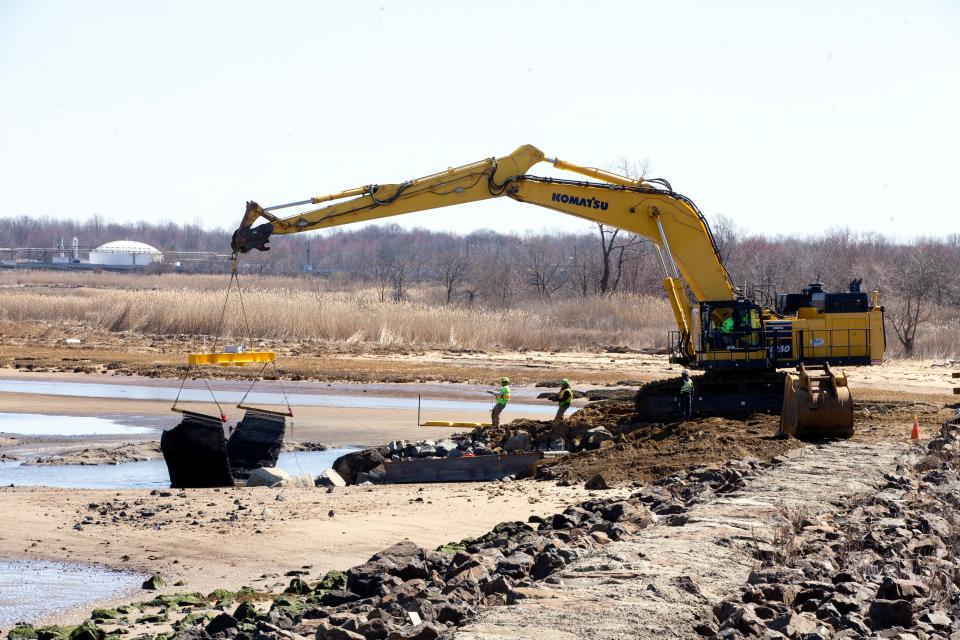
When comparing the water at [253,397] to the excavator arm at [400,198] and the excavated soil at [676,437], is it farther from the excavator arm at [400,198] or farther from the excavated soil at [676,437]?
the excavator arm at [400,198]

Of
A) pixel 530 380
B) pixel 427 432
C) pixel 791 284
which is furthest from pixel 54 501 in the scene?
pixel 791 284

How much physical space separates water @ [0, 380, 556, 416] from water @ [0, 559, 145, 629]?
58.0ft

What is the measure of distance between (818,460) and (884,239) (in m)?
94.4

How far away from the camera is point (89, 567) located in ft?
41.3

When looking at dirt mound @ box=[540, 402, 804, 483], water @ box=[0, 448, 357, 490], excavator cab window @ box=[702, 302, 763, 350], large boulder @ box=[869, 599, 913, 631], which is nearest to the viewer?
large boulder @ box=[869, 599, 913, 631]

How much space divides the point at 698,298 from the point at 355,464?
7.48m

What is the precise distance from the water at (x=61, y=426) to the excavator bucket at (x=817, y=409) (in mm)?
13633

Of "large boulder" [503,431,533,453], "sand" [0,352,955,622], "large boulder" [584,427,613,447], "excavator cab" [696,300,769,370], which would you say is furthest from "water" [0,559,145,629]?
"excavator cab" [696,300,769,370]

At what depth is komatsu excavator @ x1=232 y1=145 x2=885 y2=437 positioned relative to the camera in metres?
22.0

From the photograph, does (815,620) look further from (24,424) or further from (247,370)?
(247,370)

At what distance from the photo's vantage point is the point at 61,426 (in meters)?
26.7

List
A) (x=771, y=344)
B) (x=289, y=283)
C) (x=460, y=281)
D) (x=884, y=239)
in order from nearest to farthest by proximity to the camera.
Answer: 1. (x=771, y=344)
2. (x=460, y=281)
3. (x=289, y=283)
4. (x=884, y=239)

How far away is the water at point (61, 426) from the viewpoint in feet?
83.7

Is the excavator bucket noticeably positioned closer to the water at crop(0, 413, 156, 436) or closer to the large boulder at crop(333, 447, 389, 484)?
the large boulder at crop(333, 447, 389, 484)
